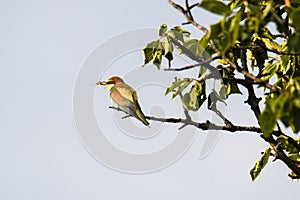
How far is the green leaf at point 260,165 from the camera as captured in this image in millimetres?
3461

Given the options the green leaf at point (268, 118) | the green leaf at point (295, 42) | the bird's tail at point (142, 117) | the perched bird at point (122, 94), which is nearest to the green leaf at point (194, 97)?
the bird's tail at point (142, 117)

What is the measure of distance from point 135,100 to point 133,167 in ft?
2.88

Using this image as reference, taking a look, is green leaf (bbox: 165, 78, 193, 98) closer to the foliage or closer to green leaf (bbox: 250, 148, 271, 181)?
the foliage

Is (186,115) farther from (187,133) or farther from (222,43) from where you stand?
(222,43)

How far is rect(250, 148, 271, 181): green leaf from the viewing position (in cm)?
346

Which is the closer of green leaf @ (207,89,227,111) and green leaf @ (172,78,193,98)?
green leaf @ (172,78,193,98)

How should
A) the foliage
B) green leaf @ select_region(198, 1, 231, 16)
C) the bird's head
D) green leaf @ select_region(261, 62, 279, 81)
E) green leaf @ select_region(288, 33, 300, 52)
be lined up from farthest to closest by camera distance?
the bird's head, green leaf @ select_region(261, 62, 279, 81), the foliage, green leaf @ select_region(198, 1, 231, 16), green leaf @ select_region(288, 33, 300, 52)

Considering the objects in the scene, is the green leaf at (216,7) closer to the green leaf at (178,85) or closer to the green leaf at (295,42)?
the green leaf at (295,42)

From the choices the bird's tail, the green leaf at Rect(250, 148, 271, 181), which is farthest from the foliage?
the bird's tail

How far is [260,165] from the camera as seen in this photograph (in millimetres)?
3477

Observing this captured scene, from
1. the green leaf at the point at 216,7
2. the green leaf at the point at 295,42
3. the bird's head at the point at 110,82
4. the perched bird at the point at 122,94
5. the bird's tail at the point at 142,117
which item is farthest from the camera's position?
the bird's head at the point at 110,82

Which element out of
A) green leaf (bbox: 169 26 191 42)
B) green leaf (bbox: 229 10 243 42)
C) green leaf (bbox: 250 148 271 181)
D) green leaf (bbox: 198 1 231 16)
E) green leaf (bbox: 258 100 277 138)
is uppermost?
green leaf (bbox: 169 26 191 42)

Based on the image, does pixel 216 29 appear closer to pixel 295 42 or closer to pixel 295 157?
pixel 295 42

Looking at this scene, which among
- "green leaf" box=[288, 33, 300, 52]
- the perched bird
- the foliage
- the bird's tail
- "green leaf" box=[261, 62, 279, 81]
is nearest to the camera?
"green leaf" box=[288, 33, 300, 52]
